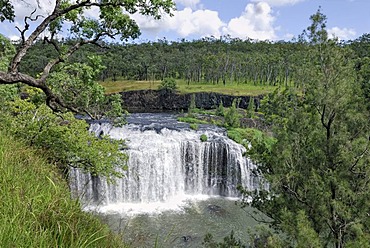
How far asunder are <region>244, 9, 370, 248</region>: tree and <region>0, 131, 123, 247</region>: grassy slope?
5.40 meters

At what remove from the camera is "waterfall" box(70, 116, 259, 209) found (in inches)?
832

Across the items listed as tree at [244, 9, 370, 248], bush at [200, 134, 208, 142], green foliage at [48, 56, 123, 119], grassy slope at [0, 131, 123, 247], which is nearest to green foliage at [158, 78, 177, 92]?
bush at [200, 134, 208, 142]

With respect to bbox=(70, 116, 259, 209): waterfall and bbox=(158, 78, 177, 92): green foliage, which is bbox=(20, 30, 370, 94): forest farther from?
bbox=(70, 116, 259, 209): waterfall

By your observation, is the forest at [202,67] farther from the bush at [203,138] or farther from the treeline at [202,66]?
the bush at [203,138]

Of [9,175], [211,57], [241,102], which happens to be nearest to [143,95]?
[241,102]

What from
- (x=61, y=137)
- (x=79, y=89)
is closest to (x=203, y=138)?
(x=61, y=137)

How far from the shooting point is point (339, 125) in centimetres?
827

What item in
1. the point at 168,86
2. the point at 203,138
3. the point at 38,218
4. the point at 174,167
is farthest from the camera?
the point at 168,86

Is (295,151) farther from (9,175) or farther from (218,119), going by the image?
(218,119)

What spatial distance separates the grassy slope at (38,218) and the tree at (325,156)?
5.40 m

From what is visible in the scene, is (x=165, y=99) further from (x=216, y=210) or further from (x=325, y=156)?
(x=325, y=156)

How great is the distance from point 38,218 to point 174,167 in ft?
67.9

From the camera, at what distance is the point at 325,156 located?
8.31 metres

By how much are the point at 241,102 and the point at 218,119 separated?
767 inches
